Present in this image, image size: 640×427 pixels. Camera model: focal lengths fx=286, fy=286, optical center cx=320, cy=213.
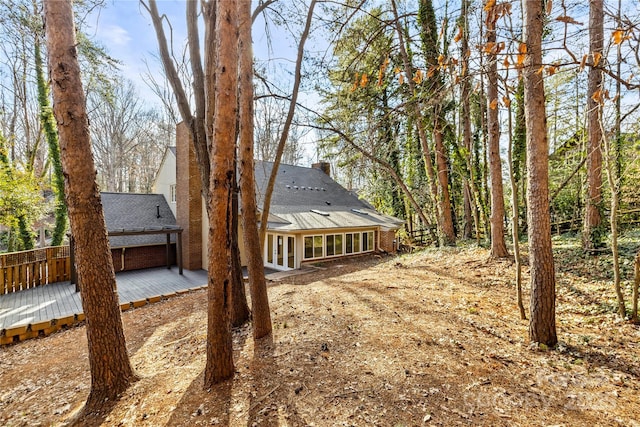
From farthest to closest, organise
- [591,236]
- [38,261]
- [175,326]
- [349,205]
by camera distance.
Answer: [349,205], [38,261], [591,236], [175,326]

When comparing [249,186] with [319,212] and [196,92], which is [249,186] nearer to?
[196,92]

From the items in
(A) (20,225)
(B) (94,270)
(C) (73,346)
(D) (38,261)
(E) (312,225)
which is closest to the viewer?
(B) (94,270)

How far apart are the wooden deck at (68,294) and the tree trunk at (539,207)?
9676mm

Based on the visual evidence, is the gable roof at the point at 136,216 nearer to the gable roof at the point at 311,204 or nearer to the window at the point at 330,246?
the gable roof at the point at 311,204

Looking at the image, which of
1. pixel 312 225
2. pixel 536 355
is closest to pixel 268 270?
pixel 312 225

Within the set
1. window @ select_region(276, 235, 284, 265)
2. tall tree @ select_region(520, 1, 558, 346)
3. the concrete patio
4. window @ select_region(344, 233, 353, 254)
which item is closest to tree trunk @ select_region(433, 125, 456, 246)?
window @ select_region(344, 233, 353, 254)

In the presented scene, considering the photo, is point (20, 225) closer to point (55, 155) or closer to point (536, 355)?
point (55, 155)

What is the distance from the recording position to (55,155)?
11867 millimetres

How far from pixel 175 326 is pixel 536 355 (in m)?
6.48

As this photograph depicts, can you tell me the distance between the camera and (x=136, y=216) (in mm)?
13250

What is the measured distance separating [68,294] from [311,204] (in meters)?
10.9

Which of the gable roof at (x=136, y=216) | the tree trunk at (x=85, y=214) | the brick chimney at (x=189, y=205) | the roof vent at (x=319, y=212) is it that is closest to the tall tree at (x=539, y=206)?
the tree trunk at (x=85, y=214)

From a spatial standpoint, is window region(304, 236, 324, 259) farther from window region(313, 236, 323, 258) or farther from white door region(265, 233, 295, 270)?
white door region(265, 233, 295, 270)

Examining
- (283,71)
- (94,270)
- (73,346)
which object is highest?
(283,71)
